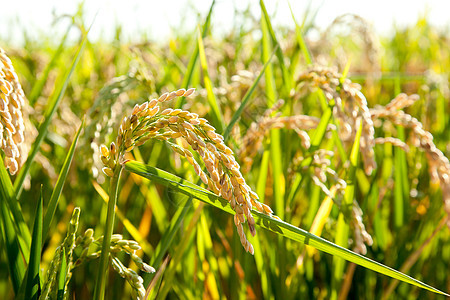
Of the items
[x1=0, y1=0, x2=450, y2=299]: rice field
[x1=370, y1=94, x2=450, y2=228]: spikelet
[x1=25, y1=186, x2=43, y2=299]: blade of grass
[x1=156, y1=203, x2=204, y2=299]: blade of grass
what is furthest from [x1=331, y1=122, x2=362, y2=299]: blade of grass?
[x1=25, y1=186, x2=43, y2=299]: blade of grass

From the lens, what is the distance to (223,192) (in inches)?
33.2

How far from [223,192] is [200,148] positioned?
3.6 inches

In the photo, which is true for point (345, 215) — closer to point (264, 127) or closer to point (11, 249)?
point (264, 127)

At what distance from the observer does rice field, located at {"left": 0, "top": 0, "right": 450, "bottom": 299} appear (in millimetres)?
935

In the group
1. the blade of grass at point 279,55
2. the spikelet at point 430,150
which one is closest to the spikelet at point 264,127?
the blade of grass at point 279,55

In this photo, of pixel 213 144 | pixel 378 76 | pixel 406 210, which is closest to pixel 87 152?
pixel 213 144

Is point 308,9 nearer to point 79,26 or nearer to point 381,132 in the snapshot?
point 381,132

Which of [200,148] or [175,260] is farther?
[175,260]

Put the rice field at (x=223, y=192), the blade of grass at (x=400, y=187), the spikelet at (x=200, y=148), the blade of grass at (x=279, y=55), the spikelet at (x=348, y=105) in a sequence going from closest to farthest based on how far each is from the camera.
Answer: the spikelet at (x=200, y=148)
the rice field at (x=223, y=192)
the spikelet at (x=348, y=105)
the blade of grass at (x=279, y=55)
the blade of grass at (x=400, y=187)

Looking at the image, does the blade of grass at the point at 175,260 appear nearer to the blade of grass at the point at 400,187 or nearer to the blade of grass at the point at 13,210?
the blade of grass at the point at 13,210

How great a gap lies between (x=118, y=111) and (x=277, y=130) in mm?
595

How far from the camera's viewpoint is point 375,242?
1886 millimetres

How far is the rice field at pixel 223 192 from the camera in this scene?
93 centimetres

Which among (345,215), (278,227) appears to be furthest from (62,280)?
(345,215)
